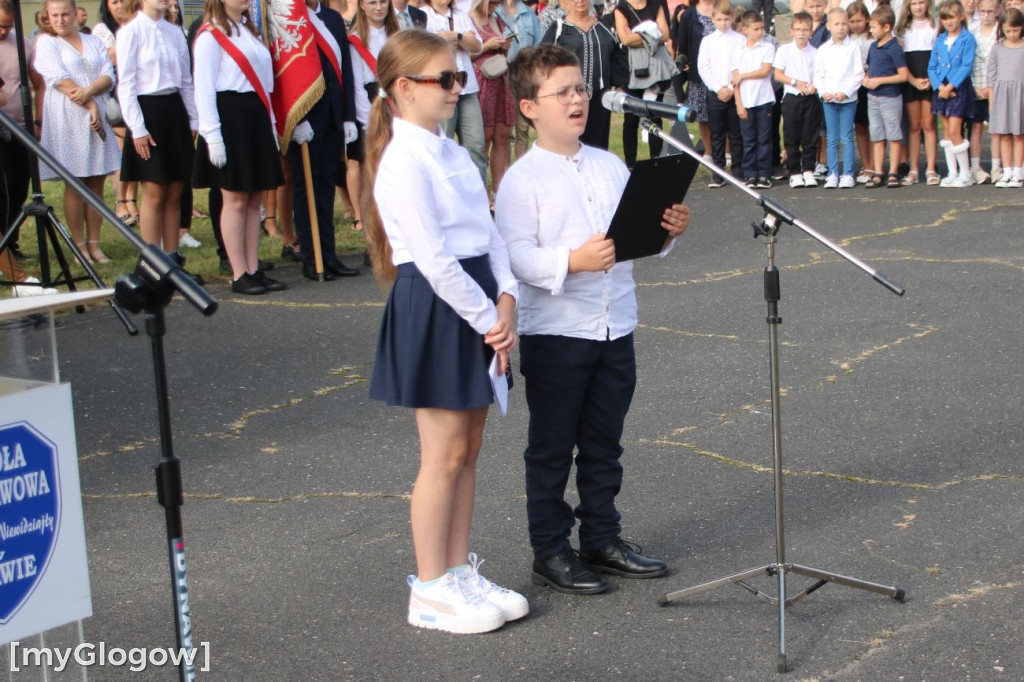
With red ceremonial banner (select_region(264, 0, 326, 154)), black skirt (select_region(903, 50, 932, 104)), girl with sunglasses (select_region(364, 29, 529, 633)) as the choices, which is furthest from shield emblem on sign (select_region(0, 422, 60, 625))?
black skirt (select_region(903, 50, 932, 104))

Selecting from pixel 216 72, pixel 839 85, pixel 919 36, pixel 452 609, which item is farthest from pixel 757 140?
pixel 452 609

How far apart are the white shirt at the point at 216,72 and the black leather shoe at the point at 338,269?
55.7 inches

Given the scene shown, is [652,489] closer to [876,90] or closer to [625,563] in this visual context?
[625,563]

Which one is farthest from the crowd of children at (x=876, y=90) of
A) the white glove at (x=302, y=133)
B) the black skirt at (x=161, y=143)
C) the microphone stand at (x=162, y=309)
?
the microphone stand at (x=162, y=309)

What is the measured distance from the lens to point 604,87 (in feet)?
39.5

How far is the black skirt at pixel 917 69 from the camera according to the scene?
12.8 meters

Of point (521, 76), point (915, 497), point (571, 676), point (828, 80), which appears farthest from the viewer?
point (828, 80)

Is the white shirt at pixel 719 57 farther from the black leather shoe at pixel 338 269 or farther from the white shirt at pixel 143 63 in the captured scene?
the white shirt at pixel 143 63

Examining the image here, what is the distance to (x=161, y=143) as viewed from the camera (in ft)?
29.0

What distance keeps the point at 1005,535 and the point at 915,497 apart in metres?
0.47

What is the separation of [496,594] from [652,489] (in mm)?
1283

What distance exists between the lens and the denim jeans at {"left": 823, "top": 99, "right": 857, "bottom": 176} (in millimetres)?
12789

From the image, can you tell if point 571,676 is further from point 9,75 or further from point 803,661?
point 9,75

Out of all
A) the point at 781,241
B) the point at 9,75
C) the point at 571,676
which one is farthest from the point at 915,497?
the point at 9,75
